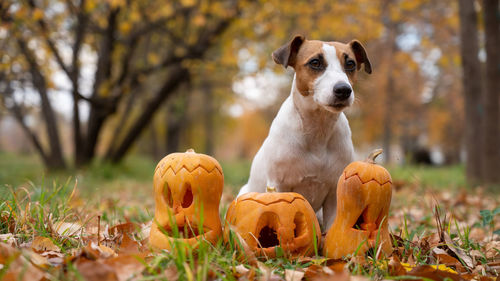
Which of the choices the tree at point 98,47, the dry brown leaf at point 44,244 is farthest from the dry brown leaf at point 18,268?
the tree at point 98,47

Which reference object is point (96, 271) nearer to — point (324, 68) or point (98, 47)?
point (324, 68)

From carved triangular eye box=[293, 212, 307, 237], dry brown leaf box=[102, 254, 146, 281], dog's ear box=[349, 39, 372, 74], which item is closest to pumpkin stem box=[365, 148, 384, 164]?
carved triangular eye box=[293, 212, 307, 237]

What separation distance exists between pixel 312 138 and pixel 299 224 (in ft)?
2.10

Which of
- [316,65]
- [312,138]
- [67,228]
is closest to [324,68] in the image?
[316,65]

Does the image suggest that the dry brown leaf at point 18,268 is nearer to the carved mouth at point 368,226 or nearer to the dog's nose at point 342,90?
the carved mouth at point 368,226

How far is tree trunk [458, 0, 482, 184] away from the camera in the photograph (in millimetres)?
6375

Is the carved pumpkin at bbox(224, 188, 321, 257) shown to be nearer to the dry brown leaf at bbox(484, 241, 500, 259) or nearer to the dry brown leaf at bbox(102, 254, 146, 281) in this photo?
the dry brown leaf at bbox(102, 254, 146, 281)

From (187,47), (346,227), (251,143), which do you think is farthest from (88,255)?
(251,143)

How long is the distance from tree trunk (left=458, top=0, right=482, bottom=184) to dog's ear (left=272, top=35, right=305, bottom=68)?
195 inches

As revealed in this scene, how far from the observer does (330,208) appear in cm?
261

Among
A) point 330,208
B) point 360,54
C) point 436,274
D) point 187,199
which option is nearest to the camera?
point 436,274

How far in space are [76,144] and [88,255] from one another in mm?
9233

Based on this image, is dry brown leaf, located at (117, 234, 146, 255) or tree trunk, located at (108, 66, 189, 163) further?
tree trunk, located at (108, 66, 189, 163)

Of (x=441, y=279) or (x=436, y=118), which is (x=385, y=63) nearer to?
(x=436, y=118)
